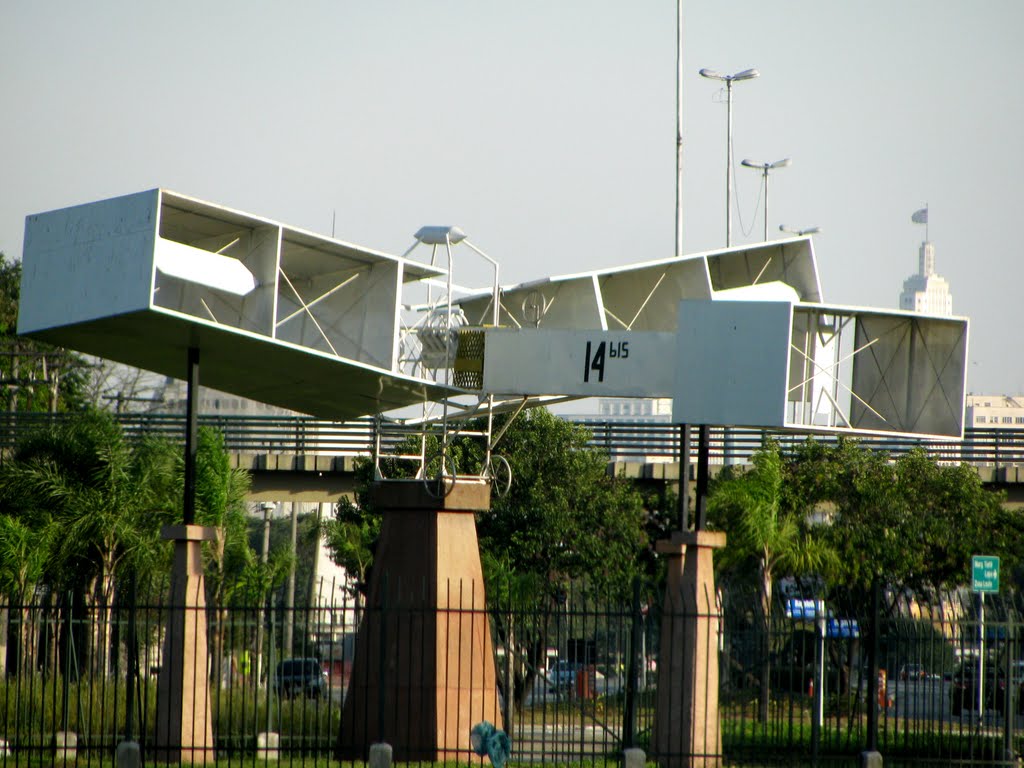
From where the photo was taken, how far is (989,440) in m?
41.2

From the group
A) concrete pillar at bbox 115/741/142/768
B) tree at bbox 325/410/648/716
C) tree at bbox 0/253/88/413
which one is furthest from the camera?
tree at bbox 0/253/88/413

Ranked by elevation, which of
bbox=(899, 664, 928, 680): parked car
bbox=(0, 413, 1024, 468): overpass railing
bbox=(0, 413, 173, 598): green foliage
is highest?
bbox=(0, 413, 1024, 468): overpass railing

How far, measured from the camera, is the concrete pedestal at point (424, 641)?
794 inches

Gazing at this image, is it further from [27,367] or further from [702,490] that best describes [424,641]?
[27,367]

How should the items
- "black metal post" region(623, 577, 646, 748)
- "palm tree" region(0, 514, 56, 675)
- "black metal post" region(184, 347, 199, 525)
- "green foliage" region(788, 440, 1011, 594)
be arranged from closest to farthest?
"black metal post" region(623, 577, 646, 748)
"black metal post" region(184, 347, 199, 525)
"palm tree" region(0, 514, 56, 675)
"green foliage" region(788, 440, 1011, 594)

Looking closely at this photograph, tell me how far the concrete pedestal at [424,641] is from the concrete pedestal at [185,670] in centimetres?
211

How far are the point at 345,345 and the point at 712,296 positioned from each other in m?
5.90

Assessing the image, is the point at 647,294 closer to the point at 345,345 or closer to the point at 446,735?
the point at 345,345

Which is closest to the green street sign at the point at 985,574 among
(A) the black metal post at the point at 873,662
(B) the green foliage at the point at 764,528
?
(A) the black metal post at the point at 873,662

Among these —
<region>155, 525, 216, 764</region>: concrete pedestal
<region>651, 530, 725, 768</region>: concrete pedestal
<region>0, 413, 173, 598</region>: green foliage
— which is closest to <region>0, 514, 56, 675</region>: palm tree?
<region>0, 413, 173, 598</region>: green foliage

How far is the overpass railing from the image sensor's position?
40094 mm

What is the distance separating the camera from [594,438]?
41.6 metres

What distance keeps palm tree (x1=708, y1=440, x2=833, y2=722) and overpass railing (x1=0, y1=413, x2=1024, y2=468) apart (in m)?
4.45

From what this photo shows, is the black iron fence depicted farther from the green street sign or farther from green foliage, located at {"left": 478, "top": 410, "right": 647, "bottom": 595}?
green foliage, located at {"left": 478, "top": 410, "right": 647, "bottom": 595}
